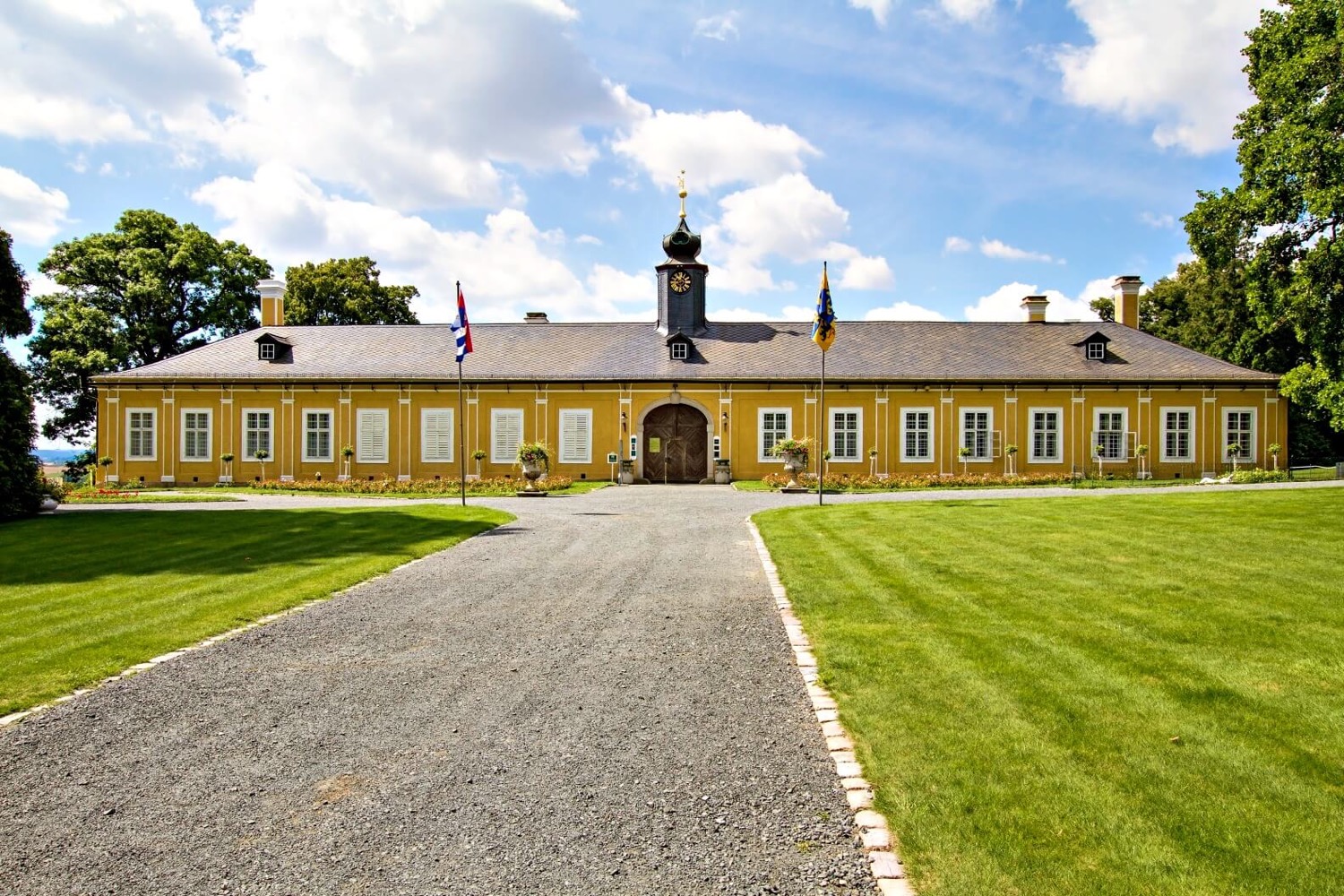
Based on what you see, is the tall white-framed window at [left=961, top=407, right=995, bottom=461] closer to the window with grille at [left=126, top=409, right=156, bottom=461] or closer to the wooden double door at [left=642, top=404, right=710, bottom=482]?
the wooden double door at [left=642, top=404, right=710, bottom=482]

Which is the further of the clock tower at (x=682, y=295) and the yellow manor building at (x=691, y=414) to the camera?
the clock tower at (x=682, y=295)

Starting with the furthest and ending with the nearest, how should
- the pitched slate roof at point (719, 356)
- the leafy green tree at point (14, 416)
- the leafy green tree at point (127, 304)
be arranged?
the leafy green tree at point (127, 304)
the pitched slate roof at point (719, 356)
the leafy green tree at point (14, 416)

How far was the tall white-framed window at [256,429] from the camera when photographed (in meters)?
29.5

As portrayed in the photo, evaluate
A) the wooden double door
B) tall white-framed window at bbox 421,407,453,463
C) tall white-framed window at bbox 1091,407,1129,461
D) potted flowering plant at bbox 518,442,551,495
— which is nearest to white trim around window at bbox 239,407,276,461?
tall white-framed window at bbox 421,407,453,463

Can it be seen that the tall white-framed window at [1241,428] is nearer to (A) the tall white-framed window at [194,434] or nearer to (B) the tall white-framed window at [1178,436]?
(B) the tall white-framed window at [1178,436]

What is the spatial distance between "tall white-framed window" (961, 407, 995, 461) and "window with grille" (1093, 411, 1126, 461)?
3.69 meters

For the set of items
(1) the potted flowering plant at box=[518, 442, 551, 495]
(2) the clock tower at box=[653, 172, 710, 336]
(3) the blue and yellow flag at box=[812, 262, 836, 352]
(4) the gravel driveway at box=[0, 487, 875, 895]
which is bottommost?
(4) the gravel driveway at box=[0, 487, 875, 895]

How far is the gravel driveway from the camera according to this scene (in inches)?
128

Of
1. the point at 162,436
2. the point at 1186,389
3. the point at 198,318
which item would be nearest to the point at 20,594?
the point at 162,436

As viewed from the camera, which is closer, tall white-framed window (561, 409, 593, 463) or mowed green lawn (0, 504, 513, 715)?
mowed green lawn (0, 504, 513, 715)

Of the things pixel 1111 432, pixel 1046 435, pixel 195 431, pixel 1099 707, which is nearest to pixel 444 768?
pixel 1099 707

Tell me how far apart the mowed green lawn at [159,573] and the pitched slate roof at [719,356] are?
13.6 metres

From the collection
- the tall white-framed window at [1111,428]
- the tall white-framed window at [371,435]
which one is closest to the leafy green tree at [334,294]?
the tall white-framed window at [371,435]

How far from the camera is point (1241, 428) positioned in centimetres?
2869
